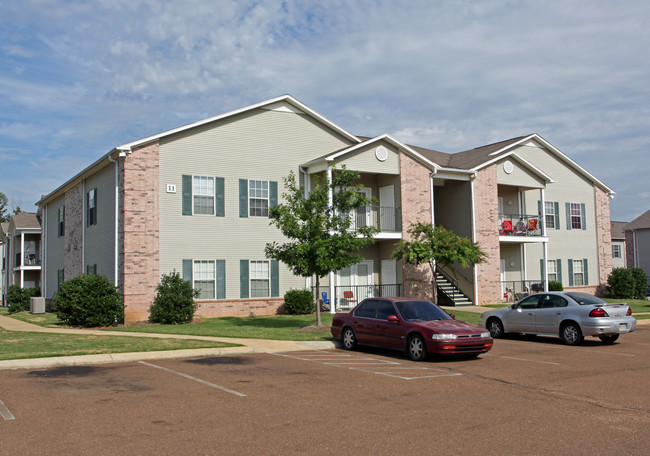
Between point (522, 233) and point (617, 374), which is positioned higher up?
point (522, 233)

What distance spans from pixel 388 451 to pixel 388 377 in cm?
480

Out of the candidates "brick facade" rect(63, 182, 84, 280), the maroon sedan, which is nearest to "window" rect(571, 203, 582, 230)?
the maroon sedan

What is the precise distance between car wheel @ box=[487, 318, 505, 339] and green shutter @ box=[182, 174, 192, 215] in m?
12.3

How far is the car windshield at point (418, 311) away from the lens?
1415 centimetres

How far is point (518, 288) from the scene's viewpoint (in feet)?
108

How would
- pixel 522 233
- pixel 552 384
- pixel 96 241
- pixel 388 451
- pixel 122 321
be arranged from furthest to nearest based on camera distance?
pixel 522 233
pixel 96 241
pixel 122 321
pixel 552 384
pixel 388 451

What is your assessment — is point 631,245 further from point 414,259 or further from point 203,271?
point 203,271

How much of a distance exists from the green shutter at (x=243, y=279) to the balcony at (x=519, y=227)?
13345 mm

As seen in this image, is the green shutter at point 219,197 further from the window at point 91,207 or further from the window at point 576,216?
the window at point 576,216

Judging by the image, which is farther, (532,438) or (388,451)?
(532,438)

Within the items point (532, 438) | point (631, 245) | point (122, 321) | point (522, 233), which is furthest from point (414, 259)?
point (631, 245)

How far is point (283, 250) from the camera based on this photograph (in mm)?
20297

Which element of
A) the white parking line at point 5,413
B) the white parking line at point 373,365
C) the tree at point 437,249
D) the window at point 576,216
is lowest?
the white parking line at point 373,365

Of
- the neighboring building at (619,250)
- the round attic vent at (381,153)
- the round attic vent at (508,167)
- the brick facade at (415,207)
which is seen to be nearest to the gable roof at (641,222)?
the neighboring building at (619,250)
